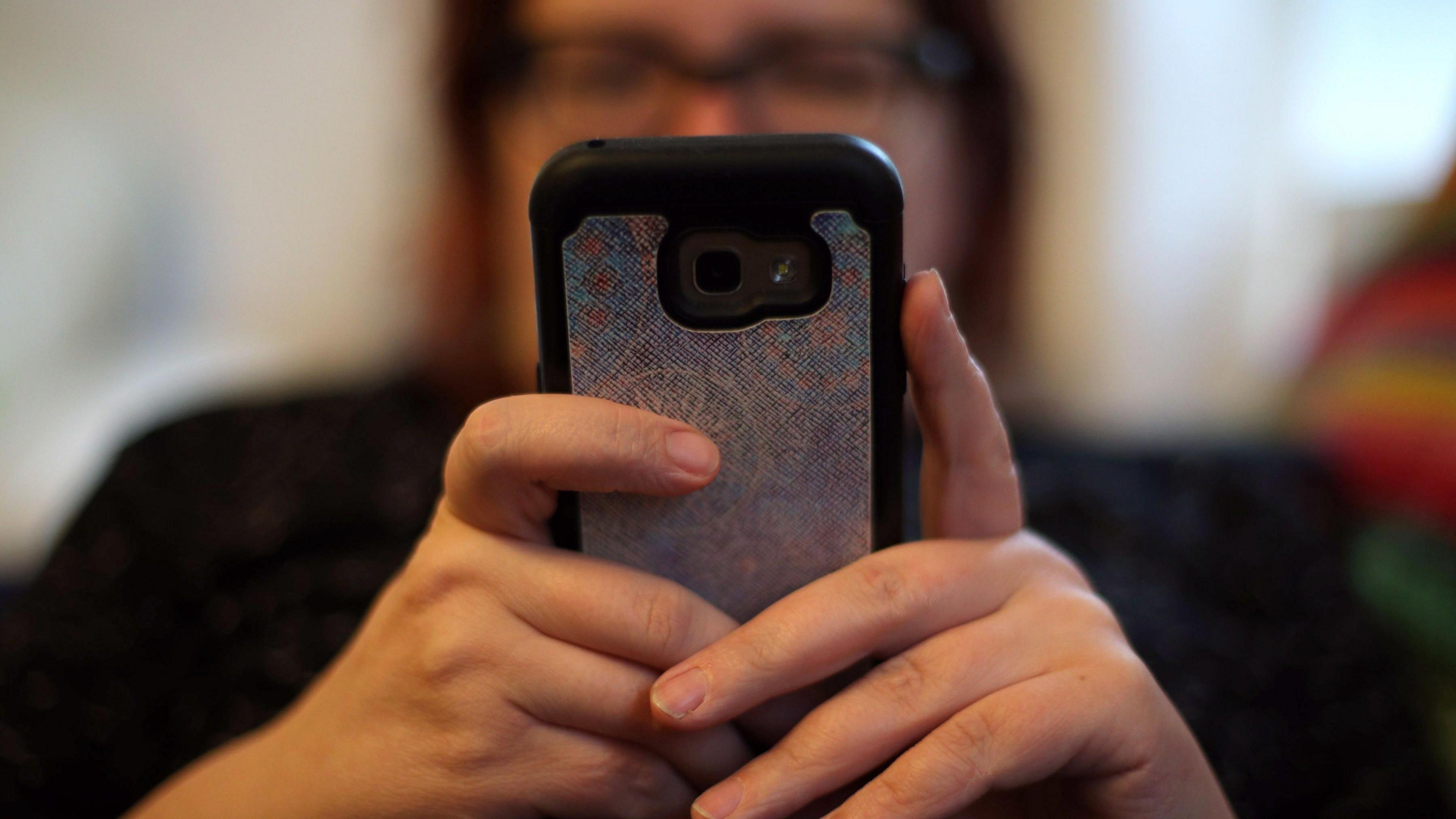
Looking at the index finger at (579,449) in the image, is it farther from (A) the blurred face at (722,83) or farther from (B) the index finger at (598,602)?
(A) the blurred face at (722,83)

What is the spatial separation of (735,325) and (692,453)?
0.06 metres

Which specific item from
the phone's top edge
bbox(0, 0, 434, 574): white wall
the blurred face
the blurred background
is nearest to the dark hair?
the blurred face

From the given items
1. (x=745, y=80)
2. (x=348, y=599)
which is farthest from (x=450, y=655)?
(x=745, y=80)

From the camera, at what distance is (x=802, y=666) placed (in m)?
0.35

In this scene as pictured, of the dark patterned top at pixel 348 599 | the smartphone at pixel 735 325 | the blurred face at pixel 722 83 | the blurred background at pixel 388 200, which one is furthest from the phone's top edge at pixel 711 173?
the blurred background at pixel 388 200

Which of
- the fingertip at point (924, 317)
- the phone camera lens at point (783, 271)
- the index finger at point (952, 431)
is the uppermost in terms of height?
the phone camera lens at point (783, 271)

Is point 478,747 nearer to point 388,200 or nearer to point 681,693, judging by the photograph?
point 681,693

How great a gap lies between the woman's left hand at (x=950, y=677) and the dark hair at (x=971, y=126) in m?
0.64

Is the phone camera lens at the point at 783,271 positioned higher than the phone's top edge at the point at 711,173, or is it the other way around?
the phone's top edge at the point at 711,173

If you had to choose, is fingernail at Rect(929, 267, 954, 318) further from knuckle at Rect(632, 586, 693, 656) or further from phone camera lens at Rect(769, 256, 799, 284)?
knuckle at Rect(632, 586, 693, 656)

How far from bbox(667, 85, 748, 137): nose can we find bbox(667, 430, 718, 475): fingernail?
1.58 ft

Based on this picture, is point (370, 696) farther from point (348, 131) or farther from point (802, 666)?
point (348, 131)

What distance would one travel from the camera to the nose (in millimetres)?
764

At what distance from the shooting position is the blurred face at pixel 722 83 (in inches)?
30.9
